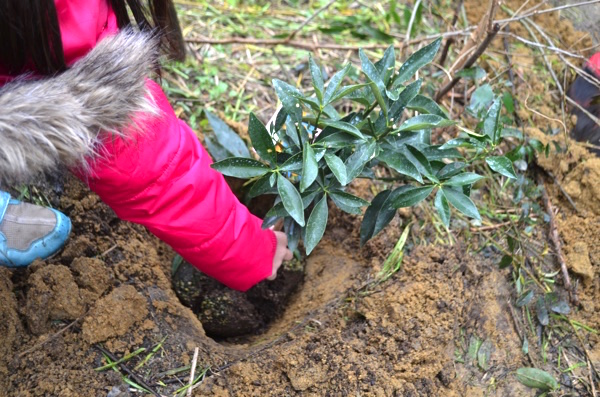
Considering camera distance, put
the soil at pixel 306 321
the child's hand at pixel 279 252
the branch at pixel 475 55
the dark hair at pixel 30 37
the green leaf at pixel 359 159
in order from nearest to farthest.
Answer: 1. the dark hair at pixel 30 37
2. the green leaf at pixel 359 159
3. the soil at pixel 306 321
4. the branch at pixel 475 55
5. the child's hand at pixel 279 252

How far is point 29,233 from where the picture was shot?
1.86 meters

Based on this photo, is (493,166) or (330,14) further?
(330,14)

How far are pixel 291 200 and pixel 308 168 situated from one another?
116 mm

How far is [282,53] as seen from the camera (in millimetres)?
2621

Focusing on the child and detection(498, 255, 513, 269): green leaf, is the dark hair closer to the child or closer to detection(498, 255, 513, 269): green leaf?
the child

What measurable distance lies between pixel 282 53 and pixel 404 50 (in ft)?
1.80

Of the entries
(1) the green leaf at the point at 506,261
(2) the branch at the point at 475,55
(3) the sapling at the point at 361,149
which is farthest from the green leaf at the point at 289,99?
(1) the green leaf at the point at 506,261

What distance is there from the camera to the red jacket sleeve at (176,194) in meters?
1.49

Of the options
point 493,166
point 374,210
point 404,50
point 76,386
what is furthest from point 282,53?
point 76,386

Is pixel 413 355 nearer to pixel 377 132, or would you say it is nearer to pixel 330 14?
pixel 377 132

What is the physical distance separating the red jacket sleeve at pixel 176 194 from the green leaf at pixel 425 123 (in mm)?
555

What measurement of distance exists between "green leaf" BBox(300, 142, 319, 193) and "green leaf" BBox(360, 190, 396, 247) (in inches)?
12.8

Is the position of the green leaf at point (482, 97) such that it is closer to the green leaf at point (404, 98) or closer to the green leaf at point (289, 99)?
the green leaf at point (404, 98)

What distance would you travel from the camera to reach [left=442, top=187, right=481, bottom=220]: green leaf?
153cm
